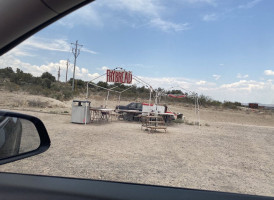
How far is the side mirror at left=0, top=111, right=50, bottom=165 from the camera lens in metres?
1.49

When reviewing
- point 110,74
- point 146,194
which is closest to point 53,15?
point 146,194

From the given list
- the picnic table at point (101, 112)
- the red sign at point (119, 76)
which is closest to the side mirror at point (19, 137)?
the picnic table at point (101, 112)

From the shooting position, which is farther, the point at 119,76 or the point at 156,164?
the point at 119,76

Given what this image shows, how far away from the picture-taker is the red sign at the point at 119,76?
573 inches

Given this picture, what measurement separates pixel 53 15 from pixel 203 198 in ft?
5.10

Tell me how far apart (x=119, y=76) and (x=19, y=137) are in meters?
13.2

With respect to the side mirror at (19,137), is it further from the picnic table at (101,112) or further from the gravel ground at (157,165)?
the picnic table at (101,112)

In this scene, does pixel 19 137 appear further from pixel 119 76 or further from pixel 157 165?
pixel 119 76

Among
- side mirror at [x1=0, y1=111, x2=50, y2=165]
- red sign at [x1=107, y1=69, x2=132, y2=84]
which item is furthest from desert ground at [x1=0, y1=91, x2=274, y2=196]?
red sign at [x1=107, y1=69, x2=132, y2=84]

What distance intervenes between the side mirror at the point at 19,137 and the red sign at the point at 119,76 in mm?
12839

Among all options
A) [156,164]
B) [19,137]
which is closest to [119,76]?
[156,164]

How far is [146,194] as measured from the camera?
157 cm

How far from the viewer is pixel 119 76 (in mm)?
14758

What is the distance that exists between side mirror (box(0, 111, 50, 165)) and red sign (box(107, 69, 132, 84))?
42.1ft
